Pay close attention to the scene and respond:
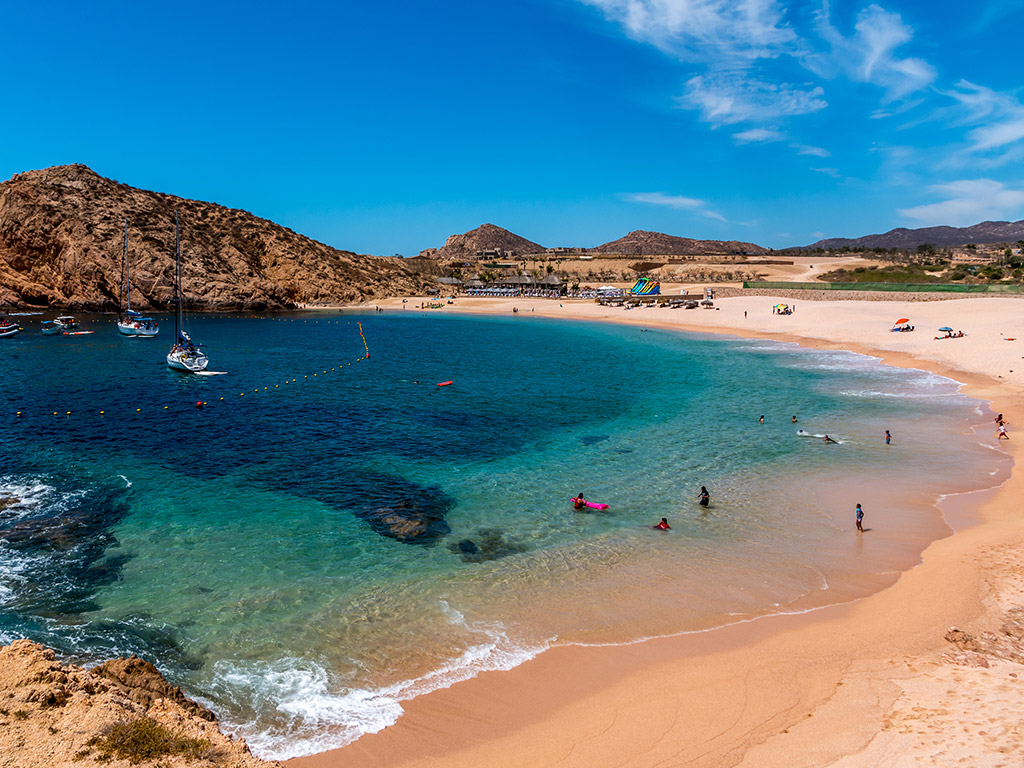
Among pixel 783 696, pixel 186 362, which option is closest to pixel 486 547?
pixel 783 696

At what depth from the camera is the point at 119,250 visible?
100 metres

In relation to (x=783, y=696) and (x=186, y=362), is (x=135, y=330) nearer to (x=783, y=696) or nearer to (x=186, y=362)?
(x=186, y=362)

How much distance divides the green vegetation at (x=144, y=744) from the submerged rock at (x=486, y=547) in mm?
9927

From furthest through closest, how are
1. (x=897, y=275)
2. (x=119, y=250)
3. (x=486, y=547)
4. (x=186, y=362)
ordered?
(x=897, y=275) → (x=119, y=250) → (x=186, y=362) → (x=486, y=547)

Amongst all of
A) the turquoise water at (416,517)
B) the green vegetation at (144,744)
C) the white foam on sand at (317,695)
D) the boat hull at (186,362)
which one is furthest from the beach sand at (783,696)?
the boat hull at (186,362)

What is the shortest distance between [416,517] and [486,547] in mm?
3428

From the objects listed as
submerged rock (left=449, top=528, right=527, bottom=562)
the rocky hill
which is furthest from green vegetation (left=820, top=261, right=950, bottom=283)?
the rocky hill

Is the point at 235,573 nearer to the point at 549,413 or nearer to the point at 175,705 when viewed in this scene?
the point at 175,705

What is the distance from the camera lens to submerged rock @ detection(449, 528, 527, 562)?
58.5 ft

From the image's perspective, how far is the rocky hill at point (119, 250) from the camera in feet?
314

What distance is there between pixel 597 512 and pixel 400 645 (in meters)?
9.79

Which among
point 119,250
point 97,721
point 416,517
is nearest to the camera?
point 97,721

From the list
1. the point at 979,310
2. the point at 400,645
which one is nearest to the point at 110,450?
the point at 400,645

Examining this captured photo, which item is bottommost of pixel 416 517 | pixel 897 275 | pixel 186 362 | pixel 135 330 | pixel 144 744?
pixel 416 517
